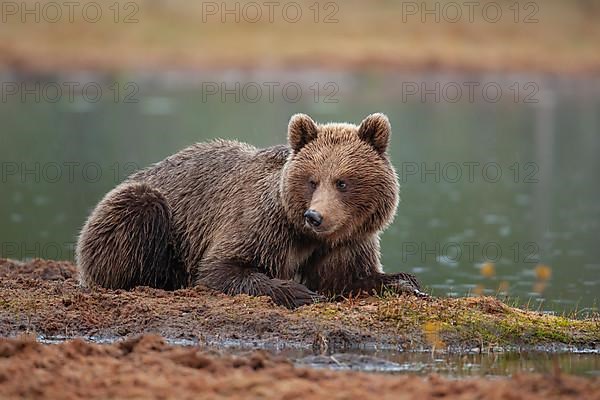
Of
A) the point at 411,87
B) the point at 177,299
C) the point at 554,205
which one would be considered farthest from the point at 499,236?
the point at 411,87

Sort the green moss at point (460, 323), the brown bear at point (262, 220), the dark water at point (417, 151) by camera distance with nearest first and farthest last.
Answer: the green moss at point (460, 323) → the brown bear at point (262, 220) → the dark water at point (417, 151)

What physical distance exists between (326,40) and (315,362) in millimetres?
67423

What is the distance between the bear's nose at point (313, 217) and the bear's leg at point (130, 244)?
2.24 m


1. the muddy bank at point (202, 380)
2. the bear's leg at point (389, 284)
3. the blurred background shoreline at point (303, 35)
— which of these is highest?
the blurred background shoreline at point (303, 35)

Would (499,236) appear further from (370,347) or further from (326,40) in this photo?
(326,40)

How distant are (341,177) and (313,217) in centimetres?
68

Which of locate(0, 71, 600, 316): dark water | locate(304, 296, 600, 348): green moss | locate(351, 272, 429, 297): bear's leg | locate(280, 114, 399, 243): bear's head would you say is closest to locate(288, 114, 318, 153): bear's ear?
locate(280, 114, 399, 243): bear's head

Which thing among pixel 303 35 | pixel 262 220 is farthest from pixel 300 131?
pixel 303 35

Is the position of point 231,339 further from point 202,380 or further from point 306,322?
point 202,380

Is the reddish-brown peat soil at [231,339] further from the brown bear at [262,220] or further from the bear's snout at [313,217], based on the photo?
the bear's snout at [313,217]

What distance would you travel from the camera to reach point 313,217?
10680 mm

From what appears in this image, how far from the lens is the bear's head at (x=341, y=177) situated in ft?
36.7

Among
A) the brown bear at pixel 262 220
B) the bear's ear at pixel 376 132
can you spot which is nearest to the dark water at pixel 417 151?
the brown bear at pixel 262 220

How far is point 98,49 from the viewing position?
73.4 meters
